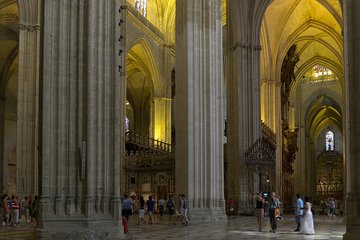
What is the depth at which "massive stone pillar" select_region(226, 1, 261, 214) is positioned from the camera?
99.7 feet

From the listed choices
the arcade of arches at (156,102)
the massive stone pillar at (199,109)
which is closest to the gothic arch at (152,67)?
the arcade of arches at (156,102)

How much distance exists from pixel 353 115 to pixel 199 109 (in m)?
10.9

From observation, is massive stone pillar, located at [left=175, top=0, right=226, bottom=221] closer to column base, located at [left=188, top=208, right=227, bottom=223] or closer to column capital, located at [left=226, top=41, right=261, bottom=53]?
column base, located at [left=188, top=208, right=227, bottom=223]

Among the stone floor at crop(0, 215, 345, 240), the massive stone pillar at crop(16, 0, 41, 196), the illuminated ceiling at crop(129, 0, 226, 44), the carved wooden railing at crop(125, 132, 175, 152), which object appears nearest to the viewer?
the stone floor at crop(0, 215, 345, 240)

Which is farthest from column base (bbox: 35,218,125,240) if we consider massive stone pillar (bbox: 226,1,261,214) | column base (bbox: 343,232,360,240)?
massive stone pillar (bbox: 226,1,261,214)

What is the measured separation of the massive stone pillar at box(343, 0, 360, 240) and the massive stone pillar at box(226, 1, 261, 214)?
18497mm

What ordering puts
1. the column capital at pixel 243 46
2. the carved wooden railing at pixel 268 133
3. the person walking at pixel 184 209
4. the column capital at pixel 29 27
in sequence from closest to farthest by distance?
the person walking at pixel 184 209 → the column capital at pixel 29 27 → the column capital at pixel 243 46 → the carved wooden railing at pixel 268 133

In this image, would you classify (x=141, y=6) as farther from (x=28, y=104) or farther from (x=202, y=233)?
(x=202, y=233)

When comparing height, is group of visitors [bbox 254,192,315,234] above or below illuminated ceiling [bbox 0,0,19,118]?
below

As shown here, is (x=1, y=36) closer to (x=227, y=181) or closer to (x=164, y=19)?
(x=164, y=19)

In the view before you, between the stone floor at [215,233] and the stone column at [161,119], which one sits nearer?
the stone floor at [215,233]

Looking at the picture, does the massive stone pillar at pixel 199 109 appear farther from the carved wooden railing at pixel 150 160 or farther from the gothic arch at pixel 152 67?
the gothic arch at pixel 152 67

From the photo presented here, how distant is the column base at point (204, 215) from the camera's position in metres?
21.5

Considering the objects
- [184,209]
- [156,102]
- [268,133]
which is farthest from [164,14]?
[184,209]
